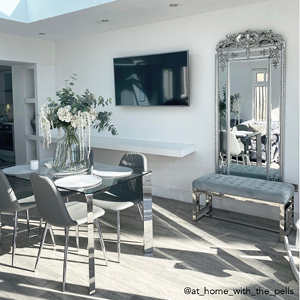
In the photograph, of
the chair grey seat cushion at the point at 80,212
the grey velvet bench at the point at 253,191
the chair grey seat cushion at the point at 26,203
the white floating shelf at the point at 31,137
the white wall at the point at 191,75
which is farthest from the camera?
the white floating shelf at the point at 31,137

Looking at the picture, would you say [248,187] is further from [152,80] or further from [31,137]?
[31,137]

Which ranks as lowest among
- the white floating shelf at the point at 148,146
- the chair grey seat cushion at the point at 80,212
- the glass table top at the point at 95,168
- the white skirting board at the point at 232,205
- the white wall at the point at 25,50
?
the white skirting board at the point at 232,205

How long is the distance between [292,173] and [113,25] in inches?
117

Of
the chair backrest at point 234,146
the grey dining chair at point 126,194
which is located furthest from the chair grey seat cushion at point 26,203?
the chair backrest at point 234,146

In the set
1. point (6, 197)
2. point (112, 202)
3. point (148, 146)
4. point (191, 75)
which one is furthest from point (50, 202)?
point (191, 75)

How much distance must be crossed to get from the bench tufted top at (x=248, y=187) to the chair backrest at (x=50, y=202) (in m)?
1.68

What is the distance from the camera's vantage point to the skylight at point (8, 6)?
4.22 metres

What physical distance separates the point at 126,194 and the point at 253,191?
50.4 inches

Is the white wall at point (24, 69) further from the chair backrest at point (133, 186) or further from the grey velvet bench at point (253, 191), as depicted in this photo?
the grey velvet bench at point (253, 191)

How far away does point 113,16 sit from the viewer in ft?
13.9

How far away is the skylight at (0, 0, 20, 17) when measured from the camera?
4222mm

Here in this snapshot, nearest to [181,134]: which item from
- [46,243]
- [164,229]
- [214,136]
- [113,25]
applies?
[214,136]

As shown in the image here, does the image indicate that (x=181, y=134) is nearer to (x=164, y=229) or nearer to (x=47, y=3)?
(x=164, y=229)

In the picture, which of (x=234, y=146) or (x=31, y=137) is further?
(x=31, y=137)
